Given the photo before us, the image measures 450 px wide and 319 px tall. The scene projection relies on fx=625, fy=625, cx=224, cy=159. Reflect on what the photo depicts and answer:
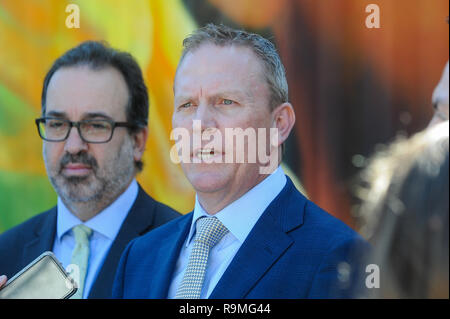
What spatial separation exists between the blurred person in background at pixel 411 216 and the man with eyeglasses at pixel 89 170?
5.03 ft

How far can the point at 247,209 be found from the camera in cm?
166

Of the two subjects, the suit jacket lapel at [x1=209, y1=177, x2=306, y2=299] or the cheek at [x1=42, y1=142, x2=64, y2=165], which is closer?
the suit jacket lapel at [x1=209, y1=177, x2=306, y2=299]

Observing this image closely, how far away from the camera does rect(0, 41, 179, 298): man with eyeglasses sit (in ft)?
7.17

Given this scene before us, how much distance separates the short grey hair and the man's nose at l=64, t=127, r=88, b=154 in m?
0.62

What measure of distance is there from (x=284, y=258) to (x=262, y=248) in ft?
0.20

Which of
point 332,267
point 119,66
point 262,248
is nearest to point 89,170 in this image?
point 119,66

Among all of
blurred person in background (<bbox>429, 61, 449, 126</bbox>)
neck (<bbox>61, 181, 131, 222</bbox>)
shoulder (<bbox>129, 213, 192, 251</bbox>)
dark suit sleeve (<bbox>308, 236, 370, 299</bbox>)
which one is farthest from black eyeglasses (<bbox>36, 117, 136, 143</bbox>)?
blurred person in background (<bbox>429, 61, 449, 126</bbox>)

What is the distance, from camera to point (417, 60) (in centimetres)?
231

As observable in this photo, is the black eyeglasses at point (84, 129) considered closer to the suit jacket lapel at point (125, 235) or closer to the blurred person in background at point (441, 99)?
the suit jacket lapel at point (125, 235)

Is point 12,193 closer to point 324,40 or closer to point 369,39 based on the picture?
point 324,40

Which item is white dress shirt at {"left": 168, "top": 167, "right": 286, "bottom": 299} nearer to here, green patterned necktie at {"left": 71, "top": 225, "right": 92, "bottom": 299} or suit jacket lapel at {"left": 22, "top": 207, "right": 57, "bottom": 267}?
green patterned necktie at {"left": 71, "top": 225, "right": 92, "bottom": 299}

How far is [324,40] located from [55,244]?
49.1 inches

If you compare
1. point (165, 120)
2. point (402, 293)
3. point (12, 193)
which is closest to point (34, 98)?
point (12, 193)

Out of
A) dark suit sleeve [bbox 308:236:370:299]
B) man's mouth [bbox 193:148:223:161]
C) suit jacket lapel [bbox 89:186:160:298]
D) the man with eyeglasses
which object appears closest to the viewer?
dark suit sleeve [bbox 308:236:370:299]
